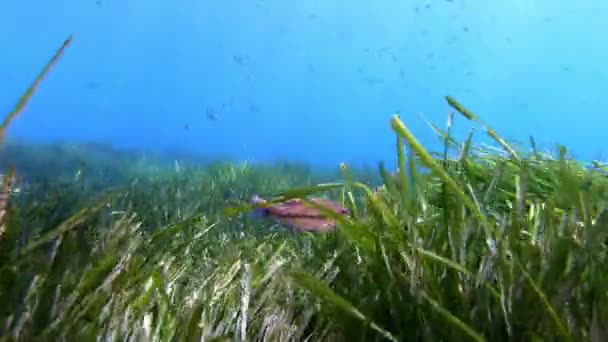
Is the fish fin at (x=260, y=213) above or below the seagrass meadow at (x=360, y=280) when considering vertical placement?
above

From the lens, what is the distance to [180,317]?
64 centimetres

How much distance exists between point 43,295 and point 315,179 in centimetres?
370

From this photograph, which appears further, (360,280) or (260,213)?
(260,213)

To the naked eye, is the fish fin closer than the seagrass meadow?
No

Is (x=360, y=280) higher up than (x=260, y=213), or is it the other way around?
(x=260, y=213)

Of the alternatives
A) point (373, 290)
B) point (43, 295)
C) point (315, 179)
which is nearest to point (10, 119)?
point (43, 295)

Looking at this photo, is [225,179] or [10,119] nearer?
[10,119]

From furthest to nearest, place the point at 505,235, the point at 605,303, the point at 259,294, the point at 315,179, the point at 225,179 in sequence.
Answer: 1. the point at 315,179
2. the point at 225,179
3. the point at 259,294
4. the point at 505,235
5. the point at 605,303

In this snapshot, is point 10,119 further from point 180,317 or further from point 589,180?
point 589,180

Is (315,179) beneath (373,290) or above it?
above

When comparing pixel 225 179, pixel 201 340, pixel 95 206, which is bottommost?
pixel 201 340

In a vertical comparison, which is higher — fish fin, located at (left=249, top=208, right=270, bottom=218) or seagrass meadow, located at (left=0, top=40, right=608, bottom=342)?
fish fin, located at (left=249, top=208, right=270, bottom=218)

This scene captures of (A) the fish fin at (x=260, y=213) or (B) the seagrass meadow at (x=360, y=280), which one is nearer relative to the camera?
(B) the seagrass meadow at (x=360, y=280)

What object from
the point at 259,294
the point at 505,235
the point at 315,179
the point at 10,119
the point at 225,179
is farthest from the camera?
the point at 315,179
